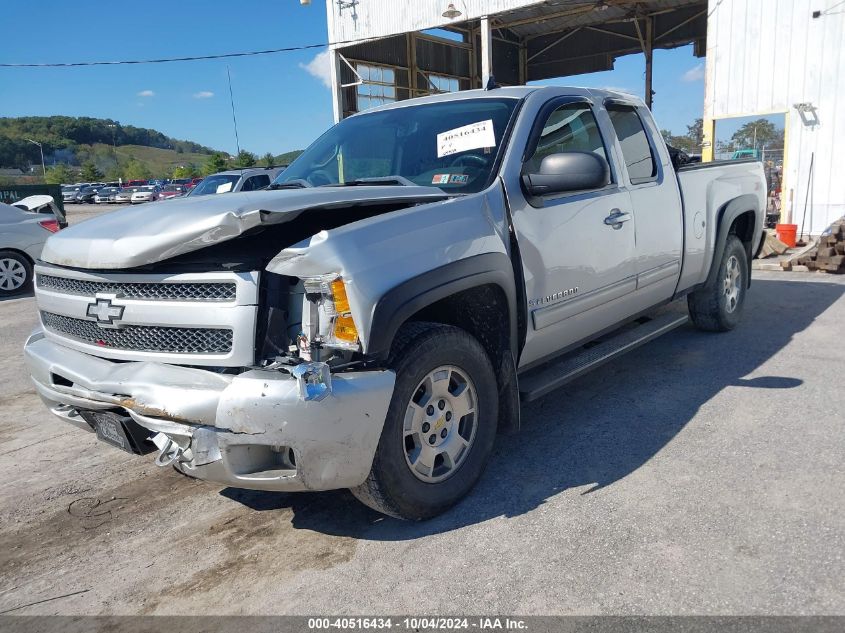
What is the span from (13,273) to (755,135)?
14234mm

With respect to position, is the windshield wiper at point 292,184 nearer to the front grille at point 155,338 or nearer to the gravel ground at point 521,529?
the front grille at point 155,338

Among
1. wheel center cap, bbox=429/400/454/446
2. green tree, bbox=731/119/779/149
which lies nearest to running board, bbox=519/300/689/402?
wheel center cap, bbox=429/400/454/446

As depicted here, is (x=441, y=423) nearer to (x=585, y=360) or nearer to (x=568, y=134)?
(x=585, y=360)

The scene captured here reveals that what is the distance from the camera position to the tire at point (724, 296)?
571 centimetres

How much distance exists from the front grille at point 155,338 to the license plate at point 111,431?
11.9 inches

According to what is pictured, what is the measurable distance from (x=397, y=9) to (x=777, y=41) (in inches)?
377

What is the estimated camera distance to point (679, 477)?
329cm

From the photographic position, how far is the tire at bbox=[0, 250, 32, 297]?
9930mm

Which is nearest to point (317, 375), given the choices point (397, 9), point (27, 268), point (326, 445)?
point (326, 445)

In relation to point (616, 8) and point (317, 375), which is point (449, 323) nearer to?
point (317, 375)

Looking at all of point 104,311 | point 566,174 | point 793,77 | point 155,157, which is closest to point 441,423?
point 566,174

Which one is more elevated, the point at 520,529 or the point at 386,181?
the point at 386,181

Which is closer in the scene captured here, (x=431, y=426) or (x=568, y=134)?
(x=431, y=426)

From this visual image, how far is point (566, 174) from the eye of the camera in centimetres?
328
